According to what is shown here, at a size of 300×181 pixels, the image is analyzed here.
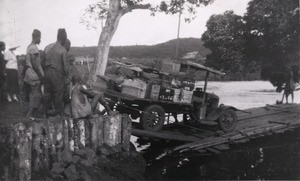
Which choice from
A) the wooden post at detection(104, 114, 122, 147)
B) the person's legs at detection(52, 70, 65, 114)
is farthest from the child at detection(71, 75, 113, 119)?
the person's legs at detection(52, 70, 65, 114)

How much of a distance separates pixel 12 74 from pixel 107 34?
5.27 metres

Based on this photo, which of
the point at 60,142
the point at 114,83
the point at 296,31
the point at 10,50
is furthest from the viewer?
the point at 296,31

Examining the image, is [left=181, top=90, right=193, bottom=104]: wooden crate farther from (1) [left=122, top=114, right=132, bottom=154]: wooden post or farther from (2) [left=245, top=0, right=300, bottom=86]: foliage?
(2) [left=245, top=0, right=300, bottom=86]: foliage

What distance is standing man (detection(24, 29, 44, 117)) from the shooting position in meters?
7.47

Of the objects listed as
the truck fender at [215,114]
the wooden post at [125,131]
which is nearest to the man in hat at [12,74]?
the wooden post at [125,131]

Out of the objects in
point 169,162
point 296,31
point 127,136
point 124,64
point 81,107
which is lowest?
point 169,162

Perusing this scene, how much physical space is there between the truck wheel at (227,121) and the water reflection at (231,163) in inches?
24.9

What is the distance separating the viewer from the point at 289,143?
12.2 meters

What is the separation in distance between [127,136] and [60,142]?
1.67 m

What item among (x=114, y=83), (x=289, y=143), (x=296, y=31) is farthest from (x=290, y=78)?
(x=114, y=83)

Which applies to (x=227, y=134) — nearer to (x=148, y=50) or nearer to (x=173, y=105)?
(x=173, y=105)

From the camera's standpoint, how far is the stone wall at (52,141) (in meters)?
5.46

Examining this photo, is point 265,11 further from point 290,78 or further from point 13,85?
point 13,85

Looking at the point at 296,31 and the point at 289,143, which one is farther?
the point at 296,31
